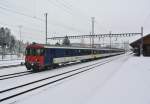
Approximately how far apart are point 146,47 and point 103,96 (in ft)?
153

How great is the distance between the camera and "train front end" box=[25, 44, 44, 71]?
61.6 feet

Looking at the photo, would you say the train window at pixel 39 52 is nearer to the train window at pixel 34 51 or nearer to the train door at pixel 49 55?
the train window at pixel 34 51

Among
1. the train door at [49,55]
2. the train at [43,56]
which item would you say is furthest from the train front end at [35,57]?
the train door at [49,55]

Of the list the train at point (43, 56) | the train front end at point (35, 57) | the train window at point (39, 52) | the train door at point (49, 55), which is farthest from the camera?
the train door at point (49, 55)

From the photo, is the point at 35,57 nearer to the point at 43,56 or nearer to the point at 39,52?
the point at 39,52

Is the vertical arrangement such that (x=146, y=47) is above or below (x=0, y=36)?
below

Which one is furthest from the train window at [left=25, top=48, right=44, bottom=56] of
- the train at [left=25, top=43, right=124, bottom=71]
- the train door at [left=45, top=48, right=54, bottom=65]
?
the train door at [left=45, top=48, right=54, bottom=65]

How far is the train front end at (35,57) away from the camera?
18.8 m

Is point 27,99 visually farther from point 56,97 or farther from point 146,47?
point 146,47

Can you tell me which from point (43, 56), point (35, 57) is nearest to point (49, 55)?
point (43, 56)

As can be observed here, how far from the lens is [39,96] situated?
897 centimetres

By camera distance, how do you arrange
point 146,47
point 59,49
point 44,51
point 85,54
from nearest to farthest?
point 44,51
point 59,49
point 85,54
point 146,47

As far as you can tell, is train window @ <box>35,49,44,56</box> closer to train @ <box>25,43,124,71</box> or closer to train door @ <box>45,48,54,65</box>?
train @ <box>25,43,124,71</box>

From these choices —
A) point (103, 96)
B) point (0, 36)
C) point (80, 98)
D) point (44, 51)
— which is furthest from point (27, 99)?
point (0, 36)
